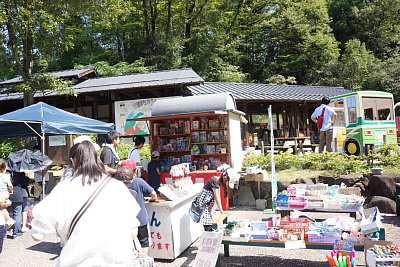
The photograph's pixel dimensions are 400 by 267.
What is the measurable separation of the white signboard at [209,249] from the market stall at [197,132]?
13.5ft

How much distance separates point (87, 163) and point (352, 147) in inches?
373

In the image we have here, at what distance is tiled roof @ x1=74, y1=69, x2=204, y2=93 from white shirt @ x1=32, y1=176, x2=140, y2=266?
11.9 metres

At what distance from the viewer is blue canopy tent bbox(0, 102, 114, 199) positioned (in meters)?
8.04

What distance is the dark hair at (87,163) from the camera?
7.23ft

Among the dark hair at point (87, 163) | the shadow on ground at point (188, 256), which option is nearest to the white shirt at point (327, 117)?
the shadow on ground at point (188, 256)

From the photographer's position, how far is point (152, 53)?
24.2 meters

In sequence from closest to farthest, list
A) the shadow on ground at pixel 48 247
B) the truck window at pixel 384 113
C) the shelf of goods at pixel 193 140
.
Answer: the shadow on ground at pixel 48 247 < the shelf of goods at pixel 193 140 < the truck window at pixel 384 113

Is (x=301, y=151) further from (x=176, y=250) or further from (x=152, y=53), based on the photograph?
(x=152, y=53)

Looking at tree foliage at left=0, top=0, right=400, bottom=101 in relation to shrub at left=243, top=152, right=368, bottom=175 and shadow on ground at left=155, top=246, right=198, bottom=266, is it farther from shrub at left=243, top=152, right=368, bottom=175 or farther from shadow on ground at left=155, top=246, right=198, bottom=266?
shadow on ground at left=155, top=246, right=198, bottom=266

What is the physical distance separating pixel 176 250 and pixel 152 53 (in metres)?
20.8

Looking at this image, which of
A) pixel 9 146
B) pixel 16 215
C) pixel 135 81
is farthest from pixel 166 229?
pixel 9 146

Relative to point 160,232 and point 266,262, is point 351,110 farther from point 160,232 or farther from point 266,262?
point 160,232

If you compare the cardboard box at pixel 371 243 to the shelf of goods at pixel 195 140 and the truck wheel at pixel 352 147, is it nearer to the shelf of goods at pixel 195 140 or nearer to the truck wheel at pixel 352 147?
the shelf of goods at pixel 195 140

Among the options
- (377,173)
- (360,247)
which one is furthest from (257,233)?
(377,173)
